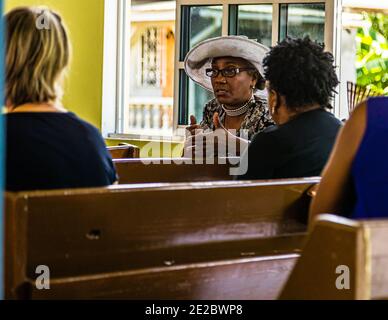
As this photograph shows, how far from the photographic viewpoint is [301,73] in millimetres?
2816

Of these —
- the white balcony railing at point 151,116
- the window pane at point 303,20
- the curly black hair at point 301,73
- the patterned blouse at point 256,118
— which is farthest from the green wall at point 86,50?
the white balcony railing at point 151,116

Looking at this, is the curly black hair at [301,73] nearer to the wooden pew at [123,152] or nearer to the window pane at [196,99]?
the wooden pew at [123,152]

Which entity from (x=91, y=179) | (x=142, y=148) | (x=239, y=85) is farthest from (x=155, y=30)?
(x=91, y=179)

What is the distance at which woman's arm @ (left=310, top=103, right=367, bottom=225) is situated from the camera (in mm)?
1977

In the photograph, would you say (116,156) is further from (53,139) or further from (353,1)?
(353,1)

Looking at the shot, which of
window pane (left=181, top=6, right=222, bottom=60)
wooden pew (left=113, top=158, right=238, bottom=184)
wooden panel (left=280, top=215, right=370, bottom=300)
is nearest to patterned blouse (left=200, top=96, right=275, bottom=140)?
wooden pew (left=113, top=158, right=238, bottom=184)

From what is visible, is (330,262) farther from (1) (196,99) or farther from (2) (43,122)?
(1) (196,99)

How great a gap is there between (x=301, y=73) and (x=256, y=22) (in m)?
2.28

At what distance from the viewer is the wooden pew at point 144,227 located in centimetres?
174

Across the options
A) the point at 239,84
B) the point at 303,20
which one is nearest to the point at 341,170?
the point at 239,84

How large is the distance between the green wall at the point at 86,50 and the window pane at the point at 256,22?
1.07 m

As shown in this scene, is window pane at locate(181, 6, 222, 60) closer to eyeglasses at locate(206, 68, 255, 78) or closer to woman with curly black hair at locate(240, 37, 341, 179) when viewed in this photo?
eyeglasses at locate(206, 68, 255, 78)

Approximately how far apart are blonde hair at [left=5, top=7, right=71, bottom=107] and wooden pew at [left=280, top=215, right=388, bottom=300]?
0.90 metres
